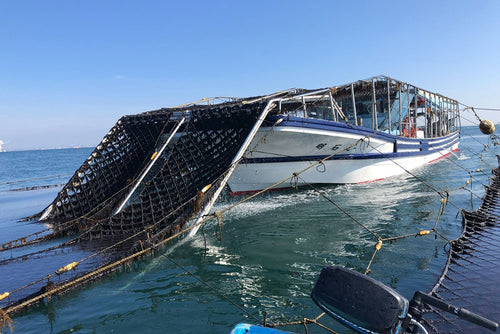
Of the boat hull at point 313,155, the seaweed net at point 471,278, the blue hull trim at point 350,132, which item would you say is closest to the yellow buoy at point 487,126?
the blue hull trim at point 350,132

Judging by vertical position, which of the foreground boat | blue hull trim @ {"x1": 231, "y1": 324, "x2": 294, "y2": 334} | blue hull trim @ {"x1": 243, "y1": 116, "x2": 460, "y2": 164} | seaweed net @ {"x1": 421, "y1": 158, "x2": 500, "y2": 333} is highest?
blue hull trim @ {"x1": 243, "y1": 116, "x2": 460, "y2": 164}

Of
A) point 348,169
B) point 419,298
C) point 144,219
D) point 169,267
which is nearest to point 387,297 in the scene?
point 419,298

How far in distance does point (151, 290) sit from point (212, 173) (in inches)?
204

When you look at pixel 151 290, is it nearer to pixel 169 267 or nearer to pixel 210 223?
pixel 169 267

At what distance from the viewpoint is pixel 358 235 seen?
30.2 ft

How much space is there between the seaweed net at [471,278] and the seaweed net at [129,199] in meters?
4.85

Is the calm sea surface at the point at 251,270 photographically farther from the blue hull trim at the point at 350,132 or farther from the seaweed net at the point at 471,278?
the blue hull trim at the point at 350,132

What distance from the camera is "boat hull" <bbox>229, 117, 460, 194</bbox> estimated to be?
13570 mm

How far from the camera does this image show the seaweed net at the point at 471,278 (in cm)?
489

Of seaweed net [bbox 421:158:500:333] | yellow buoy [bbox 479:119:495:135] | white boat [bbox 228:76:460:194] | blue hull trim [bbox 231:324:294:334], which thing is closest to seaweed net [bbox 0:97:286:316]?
white boat [bbox 228:76:460:194]

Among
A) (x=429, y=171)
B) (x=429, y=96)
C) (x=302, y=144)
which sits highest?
(x=429, y=96)

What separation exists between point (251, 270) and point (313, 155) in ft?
28.4

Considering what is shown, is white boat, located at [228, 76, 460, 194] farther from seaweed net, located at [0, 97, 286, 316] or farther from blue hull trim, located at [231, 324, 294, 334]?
blue hull trim, located at [231, 324, 294, 334]

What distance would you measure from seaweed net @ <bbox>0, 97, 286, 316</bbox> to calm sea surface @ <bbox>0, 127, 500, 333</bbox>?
1.37 feet
